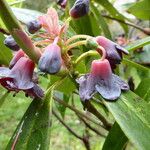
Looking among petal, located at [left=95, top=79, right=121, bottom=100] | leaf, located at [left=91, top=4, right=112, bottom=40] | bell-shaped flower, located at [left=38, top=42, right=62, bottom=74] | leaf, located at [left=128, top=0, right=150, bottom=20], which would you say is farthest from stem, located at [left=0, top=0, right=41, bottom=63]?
leaf, located at [left=128, top=0, right=150, bottom=20]

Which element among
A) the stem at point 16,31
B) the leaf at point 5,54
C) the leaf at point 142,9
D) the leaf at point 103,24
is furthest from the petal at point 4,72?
the leaf at point 142,9

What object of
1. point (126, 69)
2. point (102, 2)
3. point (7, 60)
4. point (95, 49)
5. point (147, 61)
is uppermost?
point (95, 49)

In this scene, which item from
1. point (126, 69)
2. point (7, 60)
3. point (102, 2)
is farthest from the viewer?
point (126, 69)

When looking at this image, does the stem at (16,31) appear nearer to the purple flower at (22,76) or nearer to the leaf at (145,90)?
the purple flower at (22,76)

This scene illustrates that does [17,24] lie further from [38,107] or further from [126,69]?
[126,69]

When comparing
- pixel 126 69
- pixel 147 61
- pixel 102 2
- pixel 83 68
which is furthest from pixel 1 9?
pixel 126 69

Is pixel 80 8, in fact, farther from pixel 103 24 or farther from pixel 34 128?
pixel 103 24
